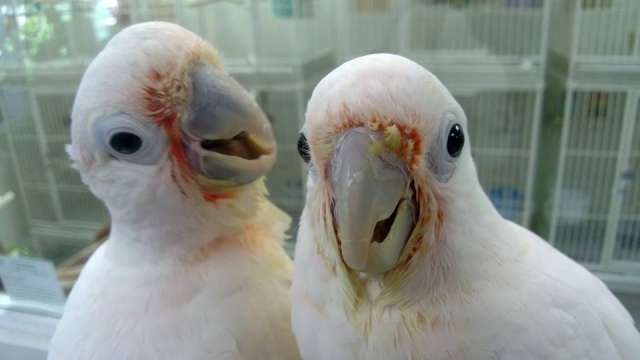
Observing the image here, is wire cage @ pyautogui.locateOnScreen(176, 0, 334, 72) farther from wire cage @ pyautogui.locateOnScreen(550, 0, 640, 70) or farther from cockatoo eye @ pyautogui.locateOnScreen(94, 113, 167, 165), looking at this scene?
cockatoo eye @ pyautogui.locateOnScreen(94, 113, 167, 165)

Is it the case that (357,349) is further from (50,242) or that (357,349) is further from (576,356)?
(50,242)

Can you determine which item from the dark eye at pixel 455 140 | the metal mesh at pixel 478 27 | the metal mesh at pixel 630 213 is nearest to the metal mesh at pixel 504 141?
the metal mesh at pixel 478 27

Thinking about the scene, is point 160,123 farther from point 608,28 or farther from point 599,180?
point 599,180

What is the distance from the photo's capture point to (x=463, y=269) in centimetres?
52

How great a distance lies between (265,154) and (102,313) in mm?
310

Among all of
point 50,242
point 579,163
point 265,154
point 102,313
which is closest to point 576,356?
point 265,154

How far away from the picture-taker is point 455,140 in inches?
18.8

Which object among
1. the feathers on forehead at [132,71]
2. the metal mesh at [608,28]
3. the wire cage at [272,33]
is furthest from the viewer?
the wire cage at [272,33]

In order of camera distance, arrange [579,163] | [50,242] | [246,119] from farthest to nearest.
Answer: [50,242], [579,163], [246,119]

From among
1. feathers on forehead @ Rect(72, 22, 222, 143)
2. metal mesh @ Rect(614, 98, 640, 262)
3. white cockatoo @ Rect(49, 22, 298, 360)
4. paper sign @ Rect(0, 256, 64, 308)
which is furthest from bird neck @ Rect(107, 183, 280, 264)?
metal mesh @ Rect(614, 98, 640, 262)

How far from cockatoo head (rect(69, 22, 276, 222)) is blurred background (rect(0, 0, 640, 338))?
1.83 feet

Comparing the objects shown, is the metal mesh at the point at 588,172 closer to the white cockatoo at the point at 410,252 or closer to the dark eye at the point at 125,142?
the white cockatoo at the point at 410,252

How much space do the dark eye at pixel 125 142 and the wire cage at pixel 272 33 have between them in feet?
2.40

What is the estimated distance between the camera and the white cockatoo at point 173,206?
60 centimetres
